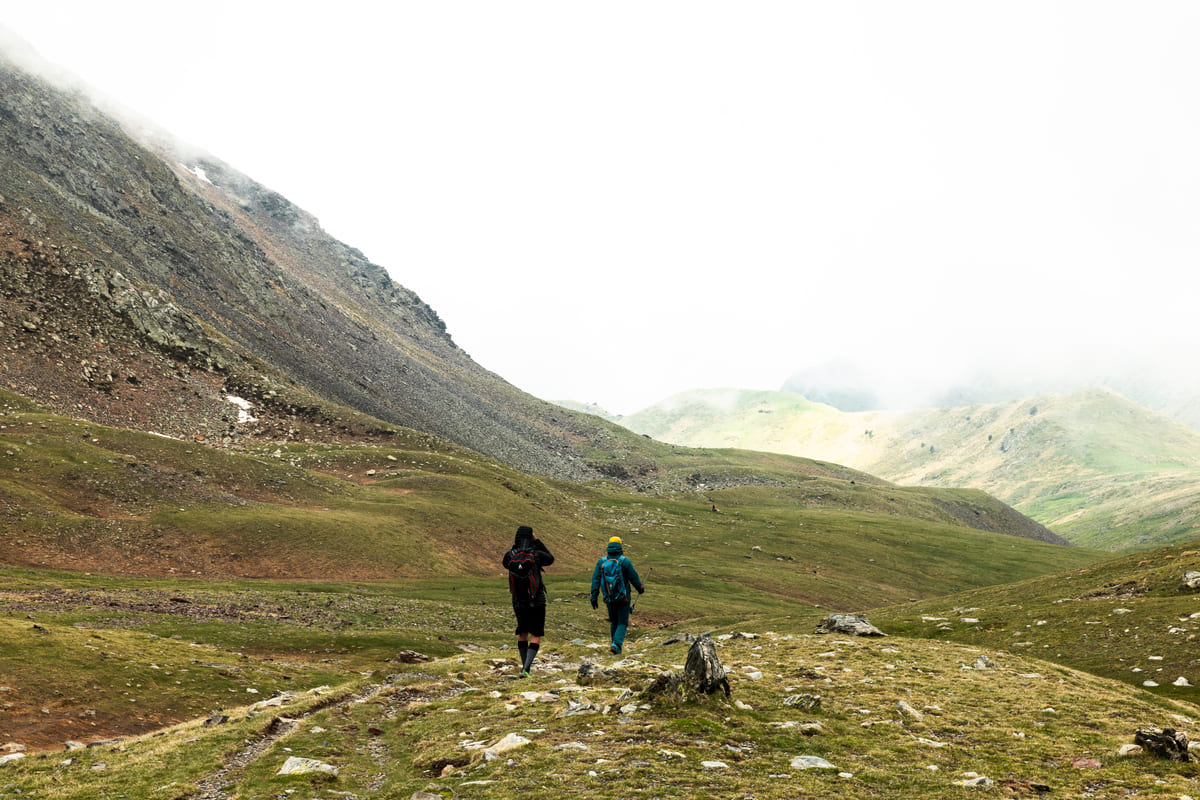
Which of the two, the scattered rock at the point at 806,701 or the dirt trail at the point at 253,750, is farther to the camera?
the scattered rock at the point at 806,701

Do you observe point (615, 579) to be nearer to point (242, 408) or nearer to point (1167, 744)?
point (1167, 744)

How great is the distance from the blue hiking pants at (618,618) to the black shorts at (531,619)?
3.03m

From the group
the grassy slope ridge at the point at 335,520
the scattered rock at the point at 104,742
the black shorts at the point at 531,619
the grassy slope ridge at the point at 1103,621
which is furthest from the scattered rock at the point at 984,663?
the grassy slope ridge at the point at 335,520

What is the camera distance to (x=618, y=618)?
27203 mm

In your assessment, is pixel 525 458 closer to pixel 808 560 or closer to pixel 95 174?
pixel 808 560

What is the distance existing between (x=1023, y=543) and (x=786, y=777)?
19401 centimetres

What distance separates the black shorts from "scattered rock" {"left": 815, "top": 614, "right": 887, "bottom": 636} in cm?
1781

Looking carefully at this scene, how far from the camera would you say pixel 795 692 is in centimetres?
1973

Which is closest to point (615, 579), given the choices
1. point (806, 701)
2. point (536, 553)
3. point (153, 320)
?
point (536, 553)

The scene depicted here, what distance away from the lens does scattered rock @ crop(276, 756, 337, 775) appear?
46.9ft

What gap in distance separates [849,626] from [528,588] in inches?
755

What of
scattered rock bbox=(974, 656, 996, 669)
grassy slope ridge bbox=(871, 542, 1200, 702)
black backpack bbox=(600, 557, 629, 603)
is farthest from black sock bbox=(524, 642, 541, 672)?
grassy slope ridge bbox=(871, 542, 1200, 702)

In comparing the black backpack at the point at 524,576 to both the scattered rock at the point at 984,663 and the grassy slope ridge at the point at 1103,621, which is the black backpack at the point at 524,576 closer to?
the scattered rock at the point at 984,663

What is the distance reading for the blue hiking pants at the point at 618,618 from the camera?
87.6 feet
